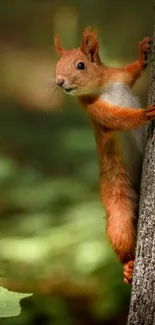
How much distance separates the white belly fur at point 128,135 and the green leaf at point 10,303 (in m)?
0.69

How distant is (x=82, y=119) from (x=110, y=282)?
270 centimetres

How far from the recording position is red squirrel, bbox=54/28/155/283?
263 centimetres

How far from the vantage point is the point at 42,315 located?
3.76 metres

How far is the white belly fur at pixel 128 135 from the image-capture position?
2771mm

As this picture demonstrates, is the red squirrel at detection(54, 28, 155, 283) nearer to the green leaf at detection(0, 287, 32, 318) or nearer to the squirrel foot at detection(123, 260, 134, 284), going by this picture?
the squirrel foot at detection(123, 260, 134, 284)

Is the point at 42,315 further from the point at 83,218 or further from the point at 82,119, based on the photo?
the point at 82,119

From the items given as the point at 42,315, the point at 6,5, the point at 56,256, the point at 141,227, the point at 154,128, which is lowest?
the point at 42,315

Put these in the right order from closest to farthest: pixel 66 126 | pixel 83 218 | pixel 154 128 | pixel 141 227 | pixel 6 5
Result: pixel 154 128 < pixel 141 227 < pixel 83 218 < pixel 66 126 < pixel 6 5

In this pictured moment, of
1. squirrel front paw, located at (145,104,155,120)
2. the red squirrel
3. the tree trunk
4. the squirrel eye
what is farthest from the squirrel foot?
the squirrel eye

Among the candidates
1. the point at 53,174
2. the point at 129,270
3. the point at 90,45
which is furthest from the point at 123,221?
the point at 53,174

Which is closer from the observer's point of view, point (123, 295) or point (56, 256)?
point (123, 295)

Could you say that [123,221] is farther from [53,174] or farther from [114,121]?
[53,174]

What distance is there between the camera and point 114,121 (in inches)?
102

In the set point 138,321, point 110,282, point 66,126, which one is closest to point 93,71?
point 138,321
